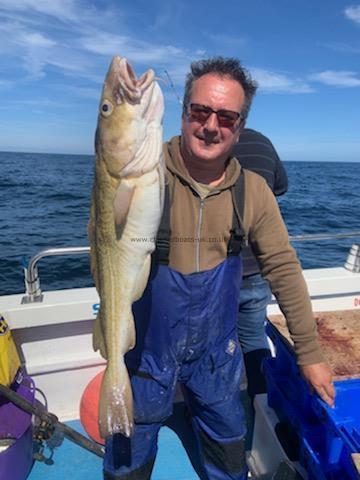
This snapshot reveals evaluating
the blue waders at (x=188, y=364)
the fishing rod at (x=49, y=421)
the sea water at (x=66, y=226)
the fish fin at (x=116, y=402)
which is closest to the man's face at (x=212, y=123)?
the blue waders at (x=188, y=364)

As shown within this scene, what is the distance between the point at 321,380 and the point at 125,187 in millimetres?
1577

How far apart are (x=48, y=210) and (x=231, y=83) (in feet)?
63.5

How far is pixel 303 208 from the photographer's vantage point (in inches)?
859

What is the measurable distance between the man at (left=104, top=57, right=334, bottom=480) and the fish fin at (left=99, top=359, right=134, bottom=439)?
0.28 metres

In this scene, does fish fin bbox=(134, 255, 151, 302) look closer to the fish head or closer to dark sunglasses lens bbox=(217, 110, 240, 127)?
the fish head

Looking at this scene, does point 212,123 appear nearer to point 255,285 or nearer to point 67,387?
point 255,285

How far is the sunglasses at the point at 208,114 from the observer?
2.05m

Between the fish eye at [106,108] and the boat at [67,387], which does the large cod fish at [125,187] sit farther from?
the boat at [67,387]

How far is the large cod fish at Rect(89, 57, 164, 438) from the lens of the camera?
1.70m

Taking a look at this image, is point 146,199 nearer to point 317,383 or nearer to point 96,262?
point 96,262

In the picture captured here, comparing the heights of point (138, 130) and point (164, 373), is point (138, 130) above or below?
above

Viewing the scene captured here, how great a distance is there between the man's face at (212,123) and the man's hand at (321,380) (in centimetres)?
135

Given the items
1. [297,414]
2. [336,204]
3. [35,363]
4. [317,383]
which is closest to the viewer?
[317,383]

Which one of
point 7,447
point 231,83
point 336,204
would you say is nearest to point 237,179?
point 231,83
